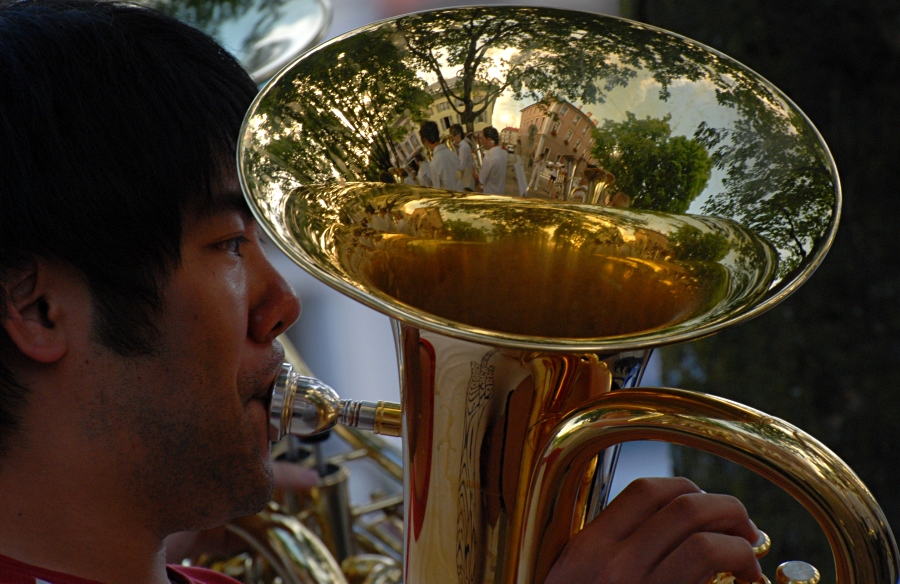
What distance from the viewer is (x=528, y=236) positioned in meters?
1.09

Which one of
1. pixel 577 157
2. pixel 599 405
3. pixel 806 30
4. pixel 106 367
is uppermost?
pixel 806 30

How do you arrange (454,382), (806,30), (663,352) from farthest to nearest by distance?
(663,352) → (806,30) → (454,382)

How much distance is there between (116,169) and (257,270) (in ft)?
0.61

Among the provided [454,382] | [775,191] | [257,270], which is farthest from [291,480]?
[775,191]

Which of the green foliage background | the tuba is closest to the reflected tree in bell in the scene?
the tuba

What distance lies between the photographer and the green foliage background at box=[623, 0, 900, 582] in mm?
2434

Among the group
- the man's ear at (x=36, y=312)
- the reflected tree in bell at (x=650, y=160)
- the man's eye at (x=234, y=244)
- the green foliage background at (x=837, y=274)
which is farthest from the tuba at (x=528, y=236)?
the green foliage background at (x=837, y=274)

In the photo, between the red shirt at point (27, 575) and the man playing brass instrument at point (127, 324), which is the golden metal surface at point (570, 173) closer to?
the man playing brass instrument at point (127, 324)

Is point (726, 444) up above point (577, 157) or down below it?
below

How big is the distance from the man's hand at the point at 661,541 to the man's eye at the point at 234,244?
0.48 m

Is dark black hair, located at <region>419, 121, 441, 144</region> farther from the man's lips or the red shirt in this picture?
the red shirt

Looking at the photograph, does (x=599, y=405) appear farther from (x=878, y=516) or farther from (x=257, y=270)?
(x=257, y=270)

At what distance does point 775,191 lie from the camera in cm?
104

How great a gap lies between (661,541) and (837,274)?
1.79 m
